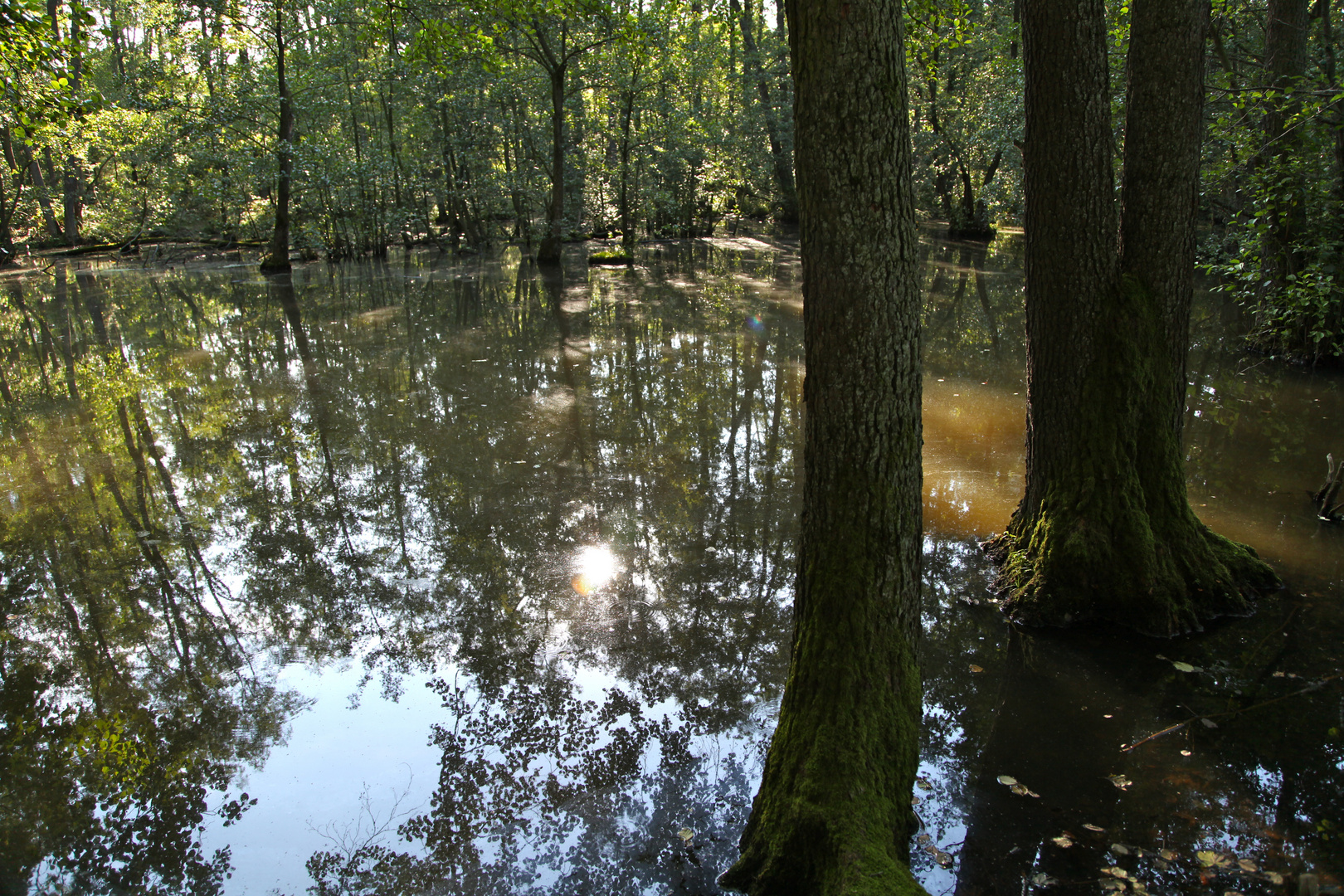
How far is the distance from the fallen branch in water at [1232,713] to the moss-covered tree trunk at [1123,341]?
0.62 m

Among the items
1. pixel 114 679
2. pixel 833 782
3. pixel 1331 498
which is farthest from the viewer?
pixel 1331 498

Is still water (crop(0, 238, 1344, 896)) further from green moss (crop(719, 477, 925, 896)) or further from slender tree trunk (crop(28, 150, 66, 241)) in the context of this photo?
slender tree trunk (crop(28, 150, 66, 241))

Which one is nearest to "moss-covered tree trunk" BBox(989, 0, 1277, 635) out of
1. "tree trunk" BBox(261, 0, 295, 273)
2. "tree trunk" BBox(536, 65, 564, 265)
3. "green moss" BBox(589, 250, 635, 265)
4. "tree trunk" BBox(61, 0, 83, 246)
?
"tree trunk" BBox(536, 65, 564, 265)

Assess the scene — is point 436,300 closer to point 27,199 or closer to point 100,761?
point 100,761

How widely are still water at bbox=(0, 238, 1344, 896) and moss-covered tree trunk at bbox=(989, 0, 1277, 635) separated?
330 millimetres

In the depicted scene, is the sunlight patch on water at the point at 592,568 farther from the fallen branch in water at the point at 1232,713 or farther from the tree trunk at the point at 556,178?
the tree trunk at the point at 556,178

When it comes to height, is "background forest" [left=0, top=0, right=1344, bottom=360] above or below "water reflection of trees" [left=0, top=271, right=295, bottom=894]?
above

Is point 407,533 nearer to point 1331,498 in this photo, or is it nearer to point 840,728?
point 840,728

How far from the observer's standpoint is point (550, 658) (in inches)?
177

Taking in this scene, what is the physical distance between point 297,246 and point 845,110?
2874 cm

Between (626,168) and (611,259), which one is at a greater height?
(626,168)

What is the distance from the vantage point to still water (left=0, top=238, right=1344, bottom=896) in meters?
3.20

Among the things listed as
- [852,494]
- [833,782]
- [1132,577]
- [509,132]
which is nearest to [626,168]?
[509,132]

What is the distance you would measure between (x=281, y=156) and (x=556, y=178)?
723 centimetres
